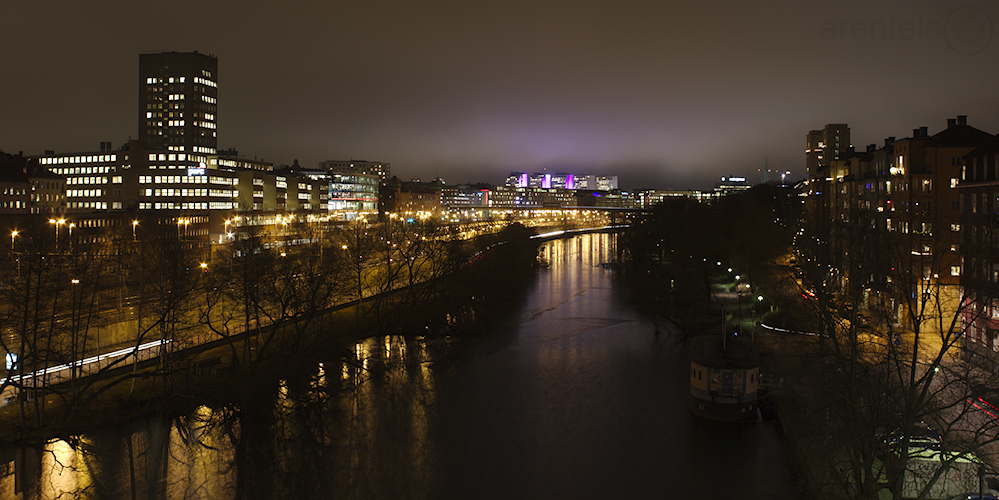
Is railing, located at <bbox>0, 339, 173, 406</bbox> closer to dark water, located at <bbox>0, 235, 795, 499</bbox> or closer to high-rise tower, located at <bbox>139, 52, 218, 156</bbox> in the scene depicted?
dark water, located at <bbox>0, 235, 795, 499</bbox>

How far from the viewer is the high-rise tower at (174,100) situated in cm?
5647

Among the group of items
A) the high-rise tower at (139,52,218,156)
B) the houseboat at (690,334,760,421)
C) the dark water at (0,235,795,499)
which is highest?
the high-rise tower at (139,52,218,156)

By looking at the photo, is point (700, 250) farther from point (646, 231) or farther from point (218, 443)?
point (218, 443)

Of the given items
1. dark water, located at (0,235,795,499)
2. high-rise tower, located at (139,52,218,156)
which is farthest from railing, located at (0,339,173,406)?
high-rise tower, located at (139,52,218,156)

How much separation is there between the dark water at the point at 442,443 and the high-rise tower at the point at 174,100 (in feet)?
162

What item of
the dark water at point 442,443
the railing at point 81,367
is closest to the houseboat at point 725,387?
the dark water at point 442,443

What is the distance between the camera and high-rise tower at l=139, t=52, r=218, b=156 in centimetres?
5647

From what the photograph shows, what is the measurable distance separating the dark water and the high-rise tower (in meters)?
49.5

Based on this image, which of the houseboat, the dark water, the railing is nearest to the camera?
the dark water

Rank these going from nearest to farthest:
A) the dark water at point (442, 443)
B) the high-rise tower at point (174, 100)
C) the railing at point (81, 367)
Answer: the dark water at point (442, 443) < the railing at point (81, 367) < the high-rise tower at point (174, 100)

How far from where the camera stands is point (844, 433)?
6895 millimetres

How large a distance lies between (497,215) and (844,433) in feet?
291

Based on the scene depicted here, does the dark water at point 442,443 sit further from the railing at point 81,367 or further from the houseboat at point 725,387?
the railing at point 81,367

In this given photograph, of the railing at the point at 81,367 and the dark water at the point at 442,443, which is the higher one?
the railing at the point at 81,367
